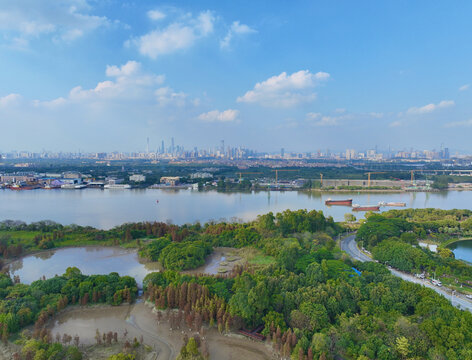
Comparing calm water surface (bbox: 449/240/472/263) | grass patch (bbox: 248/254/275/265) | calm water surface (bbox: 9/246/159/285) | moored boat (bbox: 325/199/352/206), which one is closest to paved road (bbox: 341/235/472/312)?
grass patch (bbox: 248/254/275/265)

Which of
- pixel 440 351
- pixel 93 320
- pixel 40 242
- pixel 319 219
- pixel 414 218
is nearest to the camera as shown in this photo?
pixel 440 351

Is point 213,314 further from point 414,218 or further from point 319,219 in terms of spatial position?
point 414,218

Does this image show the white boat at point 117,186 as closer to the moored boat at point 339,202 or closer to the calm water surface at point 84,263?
the moored boat at point 339,202

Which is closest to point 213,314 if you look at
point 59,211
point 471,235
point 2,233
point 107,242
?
point 107,242

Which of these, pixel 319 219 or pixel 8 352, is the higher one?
pixel 319 219

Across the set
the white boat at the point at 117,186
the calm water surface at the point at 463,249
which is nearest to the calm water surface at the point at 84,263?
the calm water surface at the point at 463,249

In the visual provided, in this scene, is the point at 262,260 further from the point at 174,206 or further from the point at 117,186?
the point at 117,186
